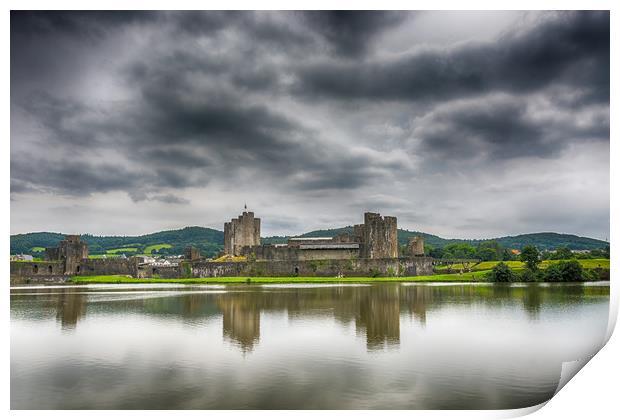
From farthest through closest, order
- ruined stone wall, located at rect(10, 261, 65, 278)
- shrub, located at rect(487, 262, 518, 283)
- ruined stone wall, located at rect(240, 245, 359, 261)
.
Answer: ruined stone wall, located at rect(240, 245, 359, 261)
ruined stone wall, located at rect(10, 261, 65, 278)
shrub, located at rect(487, 262, 518, 283)

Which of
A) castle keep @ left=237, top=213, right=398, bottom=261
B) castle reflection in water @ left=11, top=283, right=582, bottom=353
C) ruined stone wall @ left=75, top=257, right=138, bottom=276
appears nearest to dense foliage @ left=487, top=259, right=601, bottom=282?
castle keep @ left=237, top=213, right=398, bottom=261

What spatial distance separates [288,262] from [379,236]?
18.4ft

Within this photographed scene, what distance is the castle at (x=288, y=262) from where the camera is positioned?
30453mm

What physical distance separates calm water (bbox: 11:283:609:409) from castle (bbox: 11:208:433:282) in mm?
17603

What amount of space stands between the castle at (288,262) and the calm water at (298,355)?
17.6 metres

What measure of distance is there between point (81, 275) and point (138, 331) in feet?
89.9

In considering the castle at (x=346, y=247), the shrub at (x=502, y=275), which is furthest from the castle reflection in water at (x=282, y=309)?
the castle at (x=346, y=247)

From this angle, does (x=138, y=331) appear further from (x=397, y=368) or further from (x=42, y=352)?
(x=397, y=368)

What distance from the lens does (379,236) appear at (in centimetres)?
3281

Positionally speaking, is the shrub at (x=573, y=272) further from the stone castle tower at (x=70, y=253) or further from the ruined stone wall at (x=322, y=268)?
the stone castle tower at (x=70, y=253)

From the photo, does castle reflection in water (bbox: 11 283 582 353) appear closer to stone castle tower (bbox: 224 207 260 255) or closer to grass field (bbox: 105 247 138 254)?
stone castle tower (bbox: 224 207 260 255)

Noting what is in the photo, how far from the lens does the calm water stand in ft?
19.4

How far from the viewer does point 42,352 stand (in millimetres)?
8000
